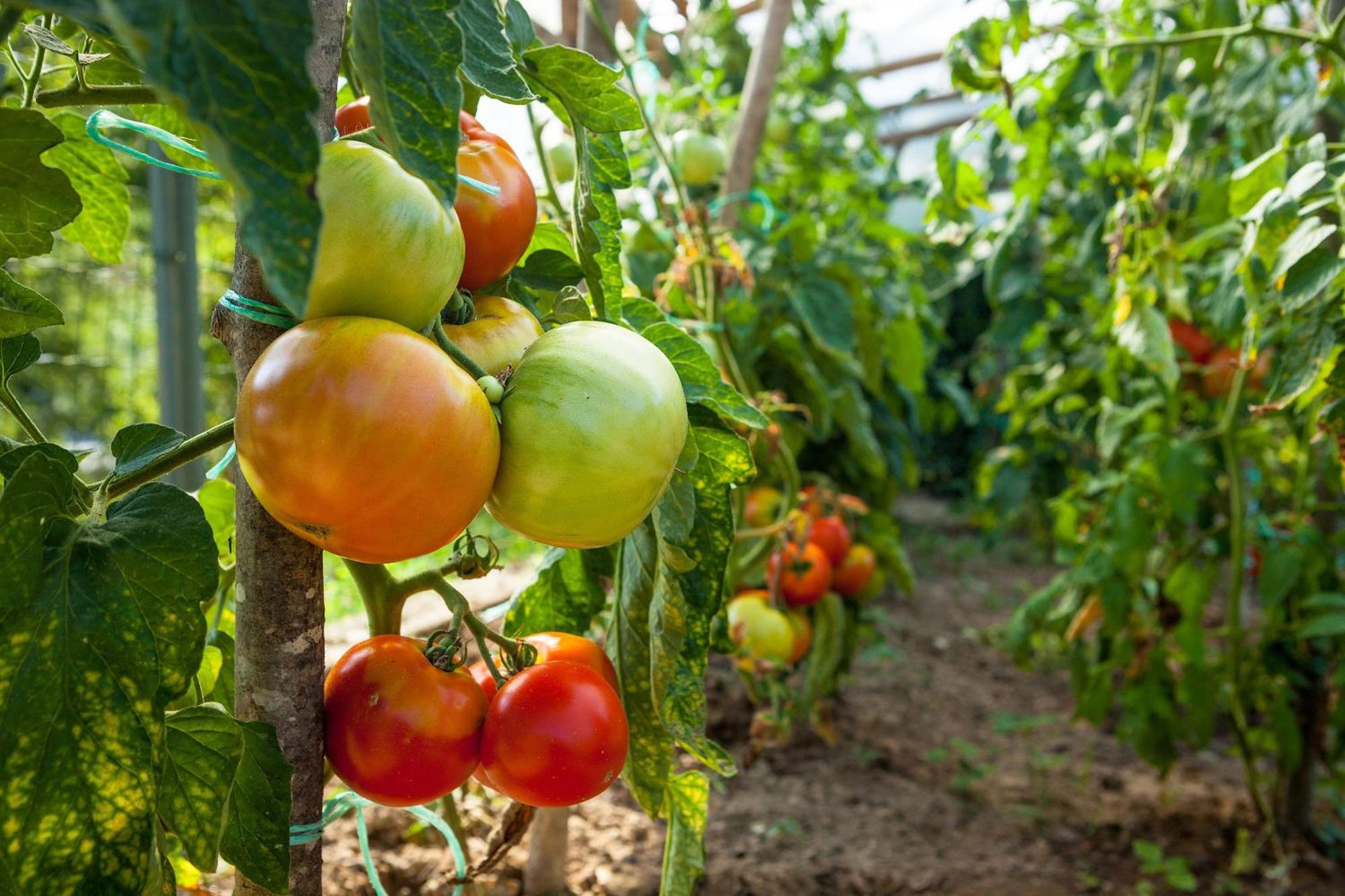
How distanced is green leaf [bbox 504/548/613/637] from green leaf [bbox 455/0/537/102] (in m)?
0.42

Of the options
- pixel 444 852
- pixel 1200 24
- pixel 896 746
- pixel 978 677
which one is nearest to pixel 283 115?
pixel 444 852

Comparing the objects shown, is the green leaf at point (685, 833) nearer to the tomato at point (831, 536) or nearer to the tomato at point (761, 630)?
the tomato at point (761, 630)

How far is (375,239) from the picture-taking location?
1.54 feet

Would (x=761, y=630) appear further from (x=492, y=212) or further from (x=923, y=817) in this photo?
(x=492, y=212)

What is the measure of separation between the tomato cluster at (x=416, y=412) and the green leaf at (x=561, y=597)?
285mm

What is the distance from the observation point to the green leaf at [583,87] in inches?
23.7

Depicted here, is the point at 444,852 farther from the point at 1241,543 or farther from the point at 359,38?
the point at 1241,543

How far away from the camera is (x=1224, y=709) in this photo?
234 centimetres

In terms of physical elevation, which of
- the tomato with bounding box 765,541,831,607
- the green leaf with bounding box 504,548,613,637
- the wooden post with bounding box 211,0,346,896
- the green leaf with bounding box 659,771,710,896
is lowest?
the tomato with bounding box 765,541,831,607

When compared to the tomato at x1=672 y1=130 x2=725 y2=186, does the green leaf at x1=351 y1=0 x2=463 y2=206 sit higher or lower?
higher

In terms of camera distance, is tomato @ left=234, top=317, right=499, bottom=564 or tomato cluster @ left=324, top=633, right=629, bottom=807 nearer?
tomato @ left=234, top=317, right=499, bottom=564

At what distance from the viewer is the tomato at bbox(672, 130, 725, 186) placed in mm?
2121

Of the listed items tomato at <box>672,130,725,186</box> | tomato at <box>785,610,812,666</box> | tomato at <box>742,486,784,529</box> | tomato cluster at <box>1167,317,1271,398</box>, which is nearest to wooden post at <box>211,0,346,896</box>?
tomato at <box>785,610,812,666</box>

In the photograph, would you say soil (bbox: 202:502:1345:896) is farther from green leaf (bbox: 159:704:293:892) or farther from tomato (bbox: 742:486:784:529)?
green leaf (bbox: 159:704:293:892)
